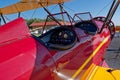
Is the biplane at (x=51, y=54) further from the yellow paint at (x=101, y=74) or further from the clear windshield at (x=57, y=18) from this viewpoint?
the clear windshield at (x=57, y=18)

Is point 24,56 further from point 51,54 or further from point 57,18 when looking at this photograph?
point 57,18

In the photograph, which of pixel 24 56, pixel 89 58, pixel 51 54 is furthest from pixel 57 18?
pixel 24 56

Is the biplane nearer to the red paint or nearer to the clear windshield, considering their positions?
the red paint

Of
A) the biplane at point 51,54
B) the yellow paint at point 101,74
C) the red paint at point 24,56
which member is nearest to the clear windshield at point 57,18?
the biplane at point 51,54

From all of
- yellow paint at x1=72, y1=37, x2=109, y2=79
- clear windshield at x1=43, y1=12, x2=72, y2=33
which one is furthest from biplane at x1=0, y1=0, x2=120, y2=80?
clear windshield at x1=43, y1=12, x2=72, y2=33

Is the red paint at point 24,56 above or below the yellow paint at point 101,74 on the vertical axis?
above

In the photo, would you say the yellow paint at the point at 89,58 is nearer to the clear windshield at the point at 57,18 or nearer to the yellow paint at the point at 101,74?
the yellow paint at the point at 101,74

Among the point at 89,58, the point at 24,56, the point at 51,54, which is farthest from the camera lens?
the point at 89,58

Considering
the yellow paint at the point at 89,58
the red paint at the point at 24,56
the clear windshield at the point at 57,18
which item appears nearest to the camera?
the red paint at the point at 24,56

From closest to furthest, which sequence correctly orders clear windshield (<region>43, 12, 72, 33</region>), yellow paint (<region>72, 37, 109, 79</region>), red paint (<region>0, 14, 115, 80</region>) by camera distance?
red paint (<region>0, 14, 115, 80</region>) < yellow paint (<region>72, 37, 109, 79</region>) < clear windshield (<region>43, 12, 72, 33</region>)

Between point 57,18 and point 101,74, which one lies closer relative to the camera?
point 101,74

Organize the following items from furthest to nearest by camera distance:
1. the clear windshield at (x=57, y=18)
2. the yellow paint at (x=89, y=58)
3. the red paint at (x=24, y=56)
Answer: the clear windshield at (x=57, y=18) < the yellow paint at (x=89, y=58) < the red paint at (x=24, y=56)

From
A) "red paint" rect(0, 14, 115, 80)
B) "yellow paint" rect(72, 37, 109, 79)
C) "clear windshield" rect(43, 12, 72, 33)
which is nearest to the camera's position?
"red paint" rect(0, 14, 115, 80)

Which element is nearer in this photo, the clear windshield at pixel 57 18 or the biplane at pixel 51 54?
the biplane at pixel 51 54
